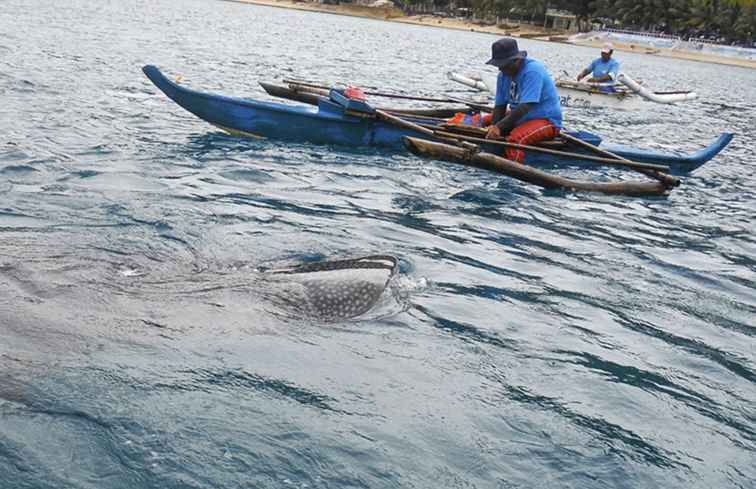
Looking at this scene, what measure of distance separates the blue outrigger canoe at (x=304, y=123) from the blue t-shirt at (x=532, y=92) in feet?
2.33

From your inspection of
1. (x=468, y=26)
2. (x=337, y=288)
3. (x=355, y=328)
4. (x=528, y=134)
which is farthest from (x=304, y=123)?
(x=468, y=26)

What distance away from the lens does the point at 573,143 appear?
1157 cm

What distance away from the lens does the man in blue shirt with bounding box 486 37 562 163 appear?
1073cm

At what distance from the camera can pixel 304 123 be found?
12.0m

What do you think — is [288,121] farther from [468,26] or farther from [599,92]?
[468,26]

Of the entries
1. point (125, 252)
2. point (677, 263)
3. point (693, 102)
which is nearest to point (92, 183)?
point (125, 252)

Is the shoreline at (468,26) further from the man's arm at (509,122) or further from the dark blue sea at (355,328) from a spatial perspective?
the man's arm at (509,122)

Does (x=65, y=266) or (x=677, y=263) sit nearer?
(x=65, y=266)

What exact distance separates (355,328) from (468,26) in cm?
10149

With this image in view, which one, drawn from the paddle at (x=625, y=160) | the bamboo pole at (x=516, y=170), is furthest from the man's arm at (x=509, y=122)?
the bamboo pole at (x=516, y=170)

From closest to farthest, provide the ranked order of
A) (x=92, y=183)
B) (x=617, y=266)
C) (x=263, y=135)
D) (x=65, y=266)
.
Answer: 1. (x=65, y=266)
2. (x=617, y=266)
3. (x=92, y=183)
4. (x=263, y=135)

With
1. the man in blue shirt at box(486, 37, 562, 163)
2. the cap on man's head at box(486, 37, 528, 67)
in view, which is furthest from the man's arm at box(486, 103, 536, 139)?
the cap on man's head at box(486, 37, 528, 67)

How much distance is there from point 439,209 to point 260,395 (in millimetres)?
5301

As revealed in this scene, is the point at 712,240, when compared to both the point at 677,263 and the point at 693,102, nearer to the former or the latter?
the point at 677,263
